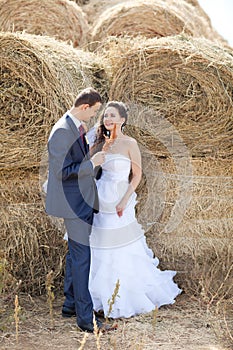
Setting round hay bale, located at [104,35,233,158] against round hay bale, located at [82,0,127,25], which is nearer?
round hay bale, located at [104,35,233,158]

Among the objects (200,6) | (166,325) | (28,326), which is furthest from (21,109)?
(200,6)

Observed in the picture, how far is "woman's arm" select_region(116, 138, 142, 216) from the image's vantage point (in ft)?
15.5

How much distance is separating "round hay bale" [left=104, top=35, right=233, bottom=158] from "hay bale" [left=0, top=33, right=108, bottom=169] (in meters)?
0.54

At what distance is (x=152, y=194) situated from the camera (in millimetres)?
5176

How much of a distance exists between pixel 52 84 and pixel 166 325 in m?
1.98

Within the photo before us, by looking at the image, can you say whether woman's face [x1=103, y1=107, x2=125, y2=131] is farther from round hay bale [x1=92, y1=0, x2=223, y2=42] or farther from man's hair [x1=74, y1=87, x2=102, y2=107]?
→ round hay bale [x1=92, y1=0, x2=223, y2=42]

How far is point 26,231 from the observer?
500cm

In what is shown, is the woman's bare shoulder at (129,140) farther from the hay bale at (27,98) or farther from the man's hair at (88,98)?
the man's hair at (88,98)

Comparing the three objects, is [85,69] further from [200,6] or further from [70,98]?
[200,6]

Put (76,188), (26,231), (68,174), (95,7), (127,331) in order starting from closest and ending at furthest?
1. (68,174)
2. (76,188)
3. (127,331)
4. (26,231)
5. (95,7)

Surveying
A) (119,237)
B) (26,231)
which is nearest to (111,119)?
(119,237)

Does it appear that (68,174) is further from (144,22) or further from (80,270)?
(144,22)

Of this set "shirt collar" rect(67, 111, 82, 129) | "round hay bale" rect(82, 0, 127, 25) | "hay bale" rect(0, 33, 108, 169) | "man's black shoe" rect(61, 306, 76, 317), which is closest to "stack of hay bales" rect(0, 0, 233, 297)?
"hay bale" rect(0, 33, 108, 169)

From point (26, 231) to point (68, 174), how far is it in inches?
42.6
